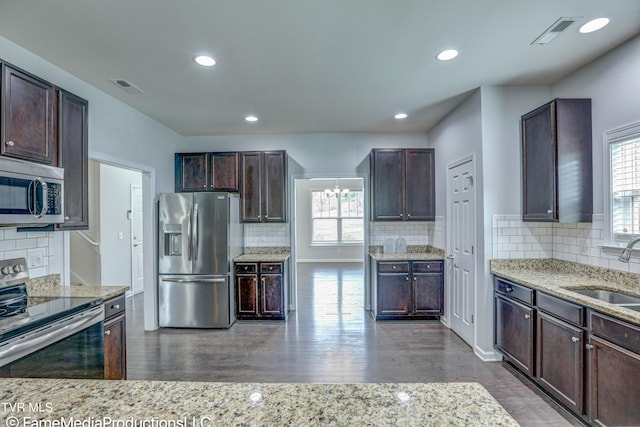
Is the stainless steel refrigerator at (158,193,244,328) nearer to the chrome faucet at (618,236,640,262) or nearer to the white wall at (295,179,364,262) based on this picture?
A: the chrome faucet at (618,236,640,262)

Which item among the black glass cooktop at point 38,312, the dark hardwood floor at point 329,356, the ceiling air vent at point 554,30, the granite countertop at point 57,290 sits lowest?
the dark hardwood floor at point 329,356

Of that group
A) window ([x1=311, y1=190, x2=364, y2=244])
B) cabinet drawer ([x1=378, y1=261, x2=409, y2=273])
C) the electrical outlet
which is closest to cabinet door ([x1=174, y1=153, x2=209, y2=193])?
the electrical outlet

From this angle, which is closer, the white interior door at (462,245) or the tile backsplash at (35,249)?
the tile backsplash at (35,249)

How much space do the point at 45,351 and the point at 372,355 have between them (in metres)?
2.69

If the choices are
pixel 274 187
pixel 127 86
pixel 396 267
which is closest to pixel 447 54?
pixel 396 267

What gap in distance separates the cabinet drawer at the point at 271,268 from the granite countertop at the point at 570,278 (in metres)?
2.60

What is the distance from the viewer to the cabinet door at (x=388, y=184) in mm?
4504

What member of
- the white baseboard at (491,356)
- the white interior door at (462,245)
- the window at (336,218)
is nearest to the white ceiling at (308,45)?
the white interior door at (462,245)

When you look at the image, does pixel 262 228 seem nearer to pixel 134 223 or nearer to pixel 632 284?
pixel 134 223

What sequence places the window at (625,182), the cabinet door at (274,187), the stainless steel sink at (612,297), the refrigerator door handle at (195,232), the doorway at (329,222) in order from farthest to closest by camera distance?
the doorway at (329,222)
the cabinet door at (274,187)
the refrigerator door handle at (195,232)
the window at (625,182)
the stainless steel sink at (612,297)

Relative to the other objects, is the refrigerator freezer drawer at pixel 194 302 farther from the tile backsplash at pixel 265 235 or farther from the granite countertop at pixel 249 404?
the granite countertop at pixel 249 404

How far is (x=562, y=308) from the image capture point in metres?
2.23

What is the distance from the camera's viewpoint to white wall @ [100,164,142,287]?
201 inches

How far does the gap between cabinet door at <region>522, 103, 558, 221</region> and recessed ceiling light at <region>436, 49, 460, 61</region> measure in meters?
0.99
